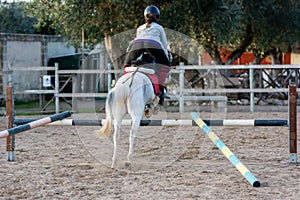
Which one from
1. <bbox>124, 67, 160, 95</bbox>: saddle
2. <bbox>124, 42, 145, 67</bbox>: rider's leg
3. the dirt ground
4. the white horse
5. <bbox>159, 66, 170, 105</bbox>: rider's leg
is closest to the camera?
the dirt ground

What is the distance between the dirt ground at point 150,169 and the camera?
17.9ft

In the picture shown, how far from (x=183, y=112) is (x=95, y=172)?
8.66 m

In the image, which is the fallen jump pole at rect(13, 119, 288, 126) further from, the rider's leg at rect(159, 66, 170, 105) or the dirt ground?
the dirt ground

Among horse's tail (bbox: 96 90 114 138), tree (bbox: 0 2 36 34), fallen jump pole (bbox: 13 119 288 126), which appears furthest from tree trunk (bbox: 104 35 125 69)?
tree (bbox: 0 2 36 34)

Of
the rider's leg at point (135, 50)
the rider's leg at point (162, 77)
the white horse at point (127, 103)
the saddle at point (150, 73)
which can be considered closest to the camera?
the white horse at point (127, 103)

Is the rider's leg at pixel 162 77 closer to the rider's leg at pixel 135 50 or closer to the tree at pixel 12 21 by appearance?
the rider's leg at pixel 135 50

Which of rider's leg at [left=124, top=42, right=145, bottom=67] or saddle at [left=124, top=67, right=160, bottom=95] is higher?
rider's leg at [left=124, top=42, right=145, bottom=67]

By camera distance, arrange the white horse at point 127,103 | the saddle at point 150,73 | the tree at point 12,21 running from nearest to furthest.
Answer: the white horse at point 127,103, the saddle at point 150,73, the tree at point 12,21

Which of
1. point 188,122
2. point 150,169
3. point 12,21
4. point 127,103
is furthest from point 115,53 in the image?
point 12,21

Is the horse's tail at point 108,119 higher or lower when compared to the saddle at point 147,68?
lower

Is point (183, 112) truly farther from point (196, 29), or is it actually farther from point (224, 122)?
point (224, 122)

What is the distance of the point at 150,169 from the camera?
22.1 feet

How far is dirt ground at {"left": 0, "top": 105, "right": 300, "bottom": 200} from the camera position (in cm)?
546

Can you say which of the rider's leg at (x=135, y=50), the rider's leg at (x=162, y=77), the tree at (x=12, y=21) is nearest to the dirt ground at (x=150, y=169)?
the rider's leg at (x=162, y=77)
